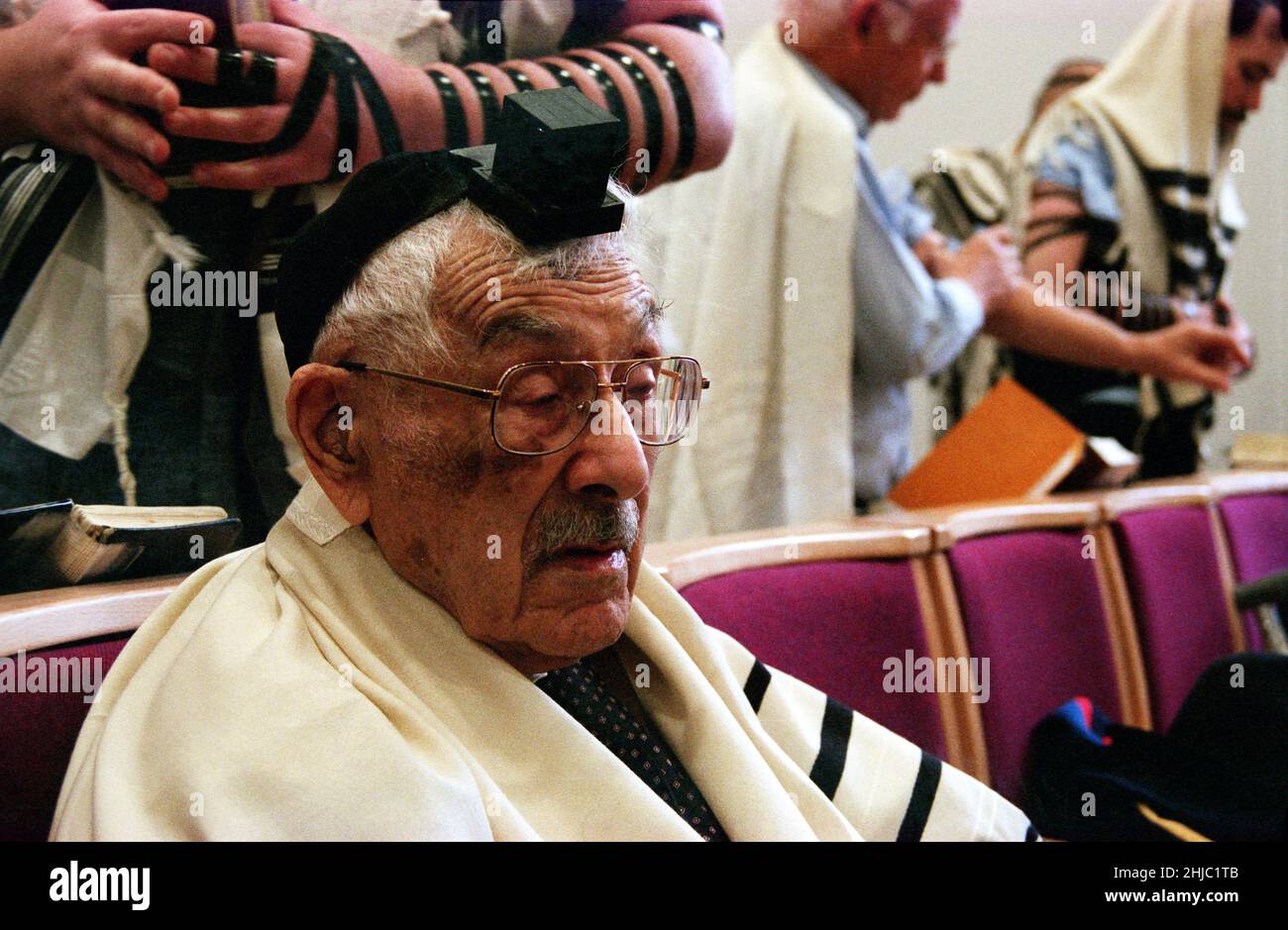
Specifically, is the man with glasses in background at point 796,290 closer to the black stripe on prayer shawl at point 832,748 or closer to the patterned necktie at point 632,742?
the black stripe on prayer shawl at point 832,748

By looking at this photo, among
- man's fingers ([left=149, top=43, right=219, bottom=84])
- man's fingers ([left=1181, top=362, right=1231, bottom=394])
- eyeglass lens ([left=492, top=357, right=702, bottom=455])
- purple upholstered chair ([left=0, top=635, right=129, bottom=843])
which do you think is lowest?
man's fingers ([left=1181, top=362, right=1231, bottom=394])

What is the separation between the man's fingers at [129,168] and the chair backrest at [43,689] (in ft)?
1.37

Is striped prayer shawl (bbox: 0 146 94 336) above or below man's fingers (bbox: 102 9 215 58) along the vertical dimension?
below

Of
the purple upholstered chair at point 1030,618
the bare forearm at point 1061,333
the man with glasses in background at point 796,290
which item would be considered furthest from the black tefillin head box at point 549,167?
the bare forearm at point 1061,333

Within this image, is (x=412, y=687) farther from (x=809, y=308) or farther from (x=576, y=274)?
(x=809, y=308)

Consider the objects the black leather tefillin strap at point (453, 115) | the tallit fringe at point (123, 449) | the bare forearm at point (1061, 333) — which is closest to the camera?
the tallit fringe at point (123, 449)

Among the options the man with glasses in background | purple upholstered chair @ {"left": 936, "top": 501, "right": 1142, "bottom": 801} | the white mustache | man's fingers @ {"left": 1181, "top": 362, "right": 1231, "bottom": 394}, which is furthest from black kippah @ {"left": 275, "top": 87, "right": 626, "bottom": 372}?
man's fingers @ {"left": 1181, "top": 362, "right": 1231, "bottom": 394}

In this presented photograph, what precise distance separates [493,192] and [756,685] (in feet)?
1.93

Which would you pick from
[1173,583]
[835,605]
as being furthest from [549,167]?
[1173,583]

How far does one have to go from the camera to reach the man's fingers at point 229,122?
1.29 meters

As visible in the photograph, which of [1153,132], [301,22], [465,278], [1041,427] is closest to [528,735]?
[465,278]

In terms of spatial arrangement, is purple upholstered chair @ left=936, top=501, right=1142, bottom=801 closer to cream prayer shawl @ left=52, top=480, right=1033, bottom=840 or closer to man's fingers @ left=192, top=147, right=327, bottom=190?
cream prayer shawl @ left=52, top=480, right=1033, bottom=840

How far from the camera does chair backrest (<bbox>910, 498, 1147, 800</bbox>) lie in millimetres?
1871

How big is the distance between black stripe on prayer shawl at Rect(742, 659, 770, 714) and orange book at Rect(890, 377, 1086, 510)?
1.10 m
